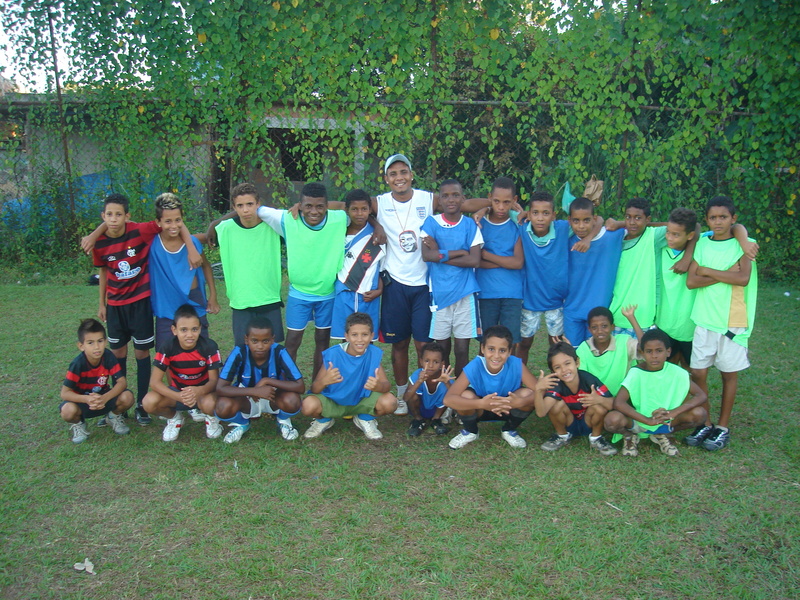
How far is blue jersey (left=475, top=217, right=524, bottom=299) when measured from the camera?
460cm

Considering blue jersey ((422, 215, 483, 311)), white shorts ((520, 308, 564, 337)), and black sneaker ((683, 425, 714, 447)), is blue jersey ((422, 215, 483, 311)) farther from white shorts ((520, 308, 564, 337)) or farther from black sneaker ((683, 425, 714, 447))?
black sneaker ((683, 425, 714, 447))

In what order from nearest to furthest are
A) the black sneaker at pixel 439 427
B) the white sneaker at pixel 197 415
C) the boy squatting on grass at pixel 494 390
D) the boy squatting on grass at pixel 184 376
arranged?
the boy squatting on grass at pixel 494 390 → the boy squatting on grass at pixel 184 376 → the black sneaker at pixel 439 427 → the white sneaker at pixel 197 415

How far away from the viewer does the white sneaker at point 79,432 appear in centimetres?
422

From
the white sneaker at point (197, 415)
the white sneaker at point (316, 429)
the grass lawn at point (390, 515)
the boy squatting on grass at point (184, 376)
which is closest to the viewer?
the grass lawn at point (390, 515)

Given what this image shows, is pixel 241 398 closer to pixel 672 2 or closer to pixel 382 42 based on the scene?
pixel 382 42

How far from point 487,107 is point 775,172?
134 inches

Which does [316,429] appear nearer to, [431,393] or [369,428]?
[369,428]

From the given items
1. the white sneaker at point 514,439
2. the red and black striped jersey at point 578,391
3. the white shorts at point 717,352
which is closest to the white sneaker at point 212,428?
the white sneaker at point 514,439

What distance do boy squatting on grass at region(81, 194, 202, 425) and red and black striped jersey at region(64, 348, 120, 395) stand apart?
0.21 m

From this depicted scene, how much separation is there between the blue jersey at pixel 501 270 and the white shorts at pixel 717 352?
1.18m

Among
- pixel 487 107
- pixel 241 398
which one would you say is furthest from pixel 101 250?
pixel 487 107

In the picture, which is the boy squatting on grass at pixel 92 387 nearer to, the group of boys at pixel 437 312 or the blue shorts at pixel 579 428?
the group of boys at pixel 437 312

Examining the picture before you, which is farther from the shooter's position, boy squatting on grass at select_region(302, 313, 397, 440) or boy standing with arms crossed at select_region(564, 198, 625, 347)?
boy standing with arms crossed at select_region(564, 198, 625, 347)

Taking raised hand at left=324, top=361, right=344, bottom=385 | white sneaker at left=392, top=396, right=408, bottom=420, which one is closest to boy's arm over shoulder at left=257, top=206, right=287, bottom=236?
raised hand at left=324, top=361, right=344, bottom=385
